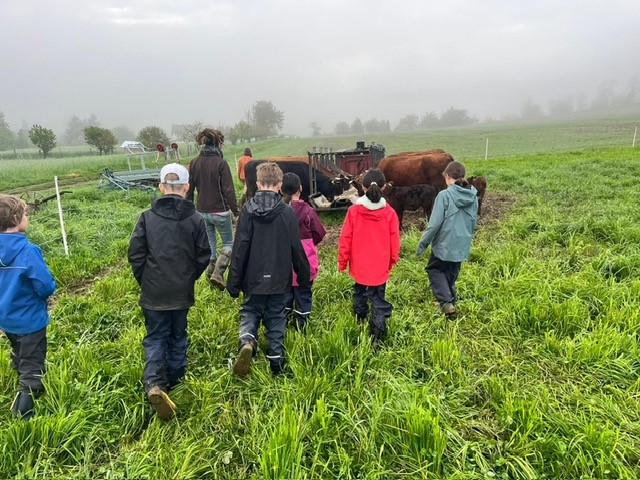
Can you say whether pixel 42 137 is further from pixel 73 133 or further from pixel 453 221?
pixel 73 133

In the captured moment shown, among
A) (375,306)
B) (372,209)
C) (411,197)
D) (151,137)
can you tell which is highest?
(151,137)

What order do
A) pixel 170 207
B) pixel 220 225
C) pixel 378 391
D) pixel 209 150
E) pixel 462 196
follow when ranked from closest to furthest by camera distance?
1. pixel 378 391
2. pixel 170 207
3. pixel 462 196
4. pixel 209 150
5. pixel 220 225

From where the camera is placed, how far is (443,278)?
379cm

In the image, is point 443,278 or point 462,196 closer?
point 462,196

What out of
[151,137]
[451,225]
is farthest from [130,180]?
[151,137]

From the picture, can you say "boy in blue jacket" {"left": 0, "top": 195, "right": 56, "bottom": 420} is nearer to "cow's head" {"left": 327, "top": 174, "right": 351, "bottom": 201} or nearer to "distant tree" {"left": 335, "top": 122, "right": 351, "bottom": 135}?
"cow's head" {"left": 327, "top": 174, "right": 351, "bottom": 201}

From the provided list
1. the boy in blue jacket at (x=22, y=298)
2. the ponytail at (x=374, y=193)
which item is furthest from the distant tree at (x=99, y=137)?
the ponytail at (x=374, y=193)

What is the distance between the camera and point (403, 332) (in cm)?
333

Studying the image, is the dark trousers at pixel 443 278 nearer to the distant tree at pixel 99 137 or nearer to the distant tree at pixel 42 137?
the distant tree at pixel 99 137

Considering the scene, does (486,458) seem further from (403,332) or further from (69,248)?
(69,248)

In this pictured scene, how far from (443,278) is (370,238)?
41.9 inches

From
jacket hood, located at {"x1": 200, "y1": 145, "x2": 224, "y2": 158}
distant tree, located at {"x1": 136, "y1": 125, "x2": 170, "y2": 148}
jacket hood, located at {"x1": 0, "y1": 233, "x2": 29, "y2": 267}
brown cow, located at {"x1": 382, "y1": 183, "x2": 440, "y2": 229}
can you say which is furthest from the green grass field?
distant tree, located at {"x1": 136, "y1": 125, "x2": 170, "y2": 148}

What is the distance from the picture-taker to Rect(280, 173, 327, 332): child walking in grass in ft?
10.9

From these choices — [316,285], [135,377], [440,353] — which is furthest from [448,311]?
[135,377]
